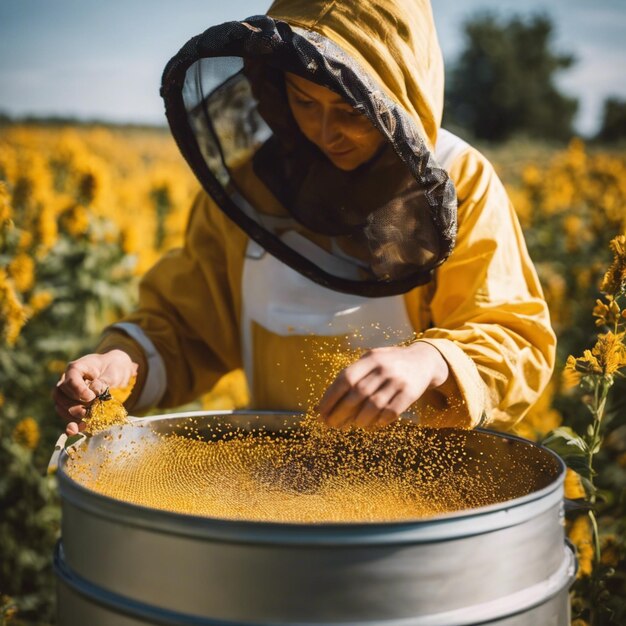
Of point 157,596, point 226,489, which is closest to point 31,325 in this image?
point 226,489

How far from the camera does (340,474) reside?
1404 millimetres

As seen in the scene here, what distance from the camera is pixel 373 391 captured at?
112cm

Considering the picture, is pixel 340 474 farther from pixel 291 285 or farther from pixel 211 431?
pixel 291 285

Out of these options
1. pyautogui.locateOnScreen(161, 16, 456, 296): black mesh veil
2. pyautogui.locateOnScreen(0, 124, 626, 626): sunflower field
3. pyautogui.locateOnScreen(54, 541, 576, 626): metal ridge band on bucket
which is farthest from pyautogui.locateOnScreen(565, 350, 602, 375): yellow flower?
pyautogui.locateOnScreen(54, 541, 576, 626): metal ridge band on bucket

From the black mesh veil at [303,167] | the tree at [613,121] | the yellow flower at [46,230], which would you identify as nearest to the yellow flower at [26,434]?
the yellow flower at [46,230]

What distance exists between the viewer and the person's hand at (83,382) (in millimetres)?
1406

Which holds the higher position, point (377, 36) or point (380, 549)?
point (377, 36)

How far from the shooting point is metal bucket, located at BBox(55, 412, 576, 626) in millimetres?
888

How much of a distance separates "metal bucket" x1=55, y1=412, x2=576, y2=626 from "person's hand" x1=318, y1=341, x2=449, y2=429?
229 mm

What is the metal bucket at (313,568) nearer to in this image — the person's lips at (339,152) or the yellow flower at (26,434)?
the person's lips at (339,152)

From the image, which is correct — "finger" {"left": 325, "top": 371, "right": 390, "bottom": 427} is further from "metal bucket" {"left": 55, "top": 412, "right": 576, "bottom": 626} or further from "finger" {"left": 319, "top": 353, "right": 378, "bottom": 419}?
"metal bucket" {"left": 55, "top": 412, "right": 576, "bottom": 626}

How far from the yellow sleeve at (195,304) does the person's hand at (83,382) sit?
0.22 meters

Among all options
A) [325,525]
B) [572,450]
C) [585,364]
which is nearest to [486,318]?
[585,364]

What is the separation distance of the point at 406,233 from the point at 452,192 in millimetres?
160
